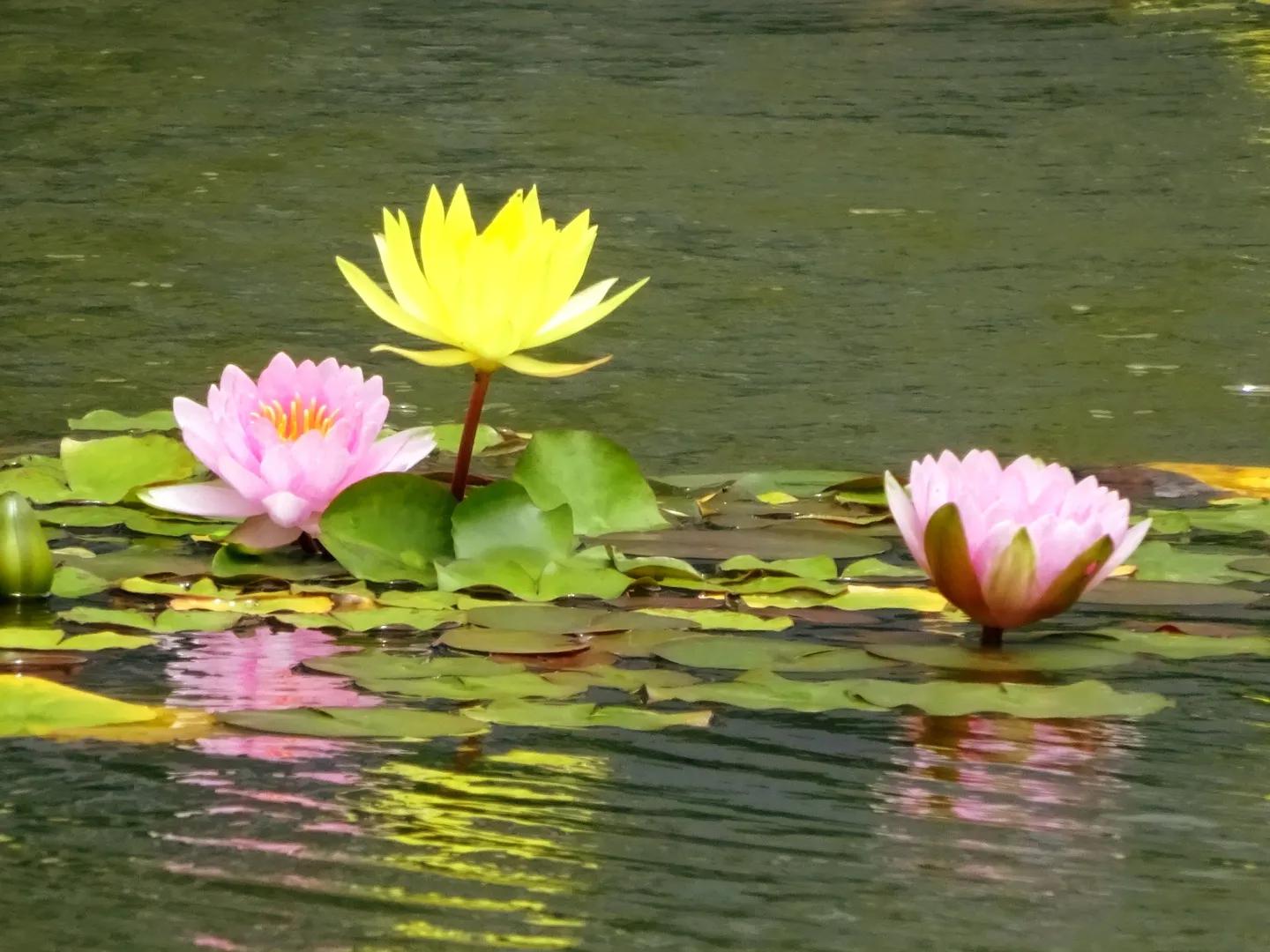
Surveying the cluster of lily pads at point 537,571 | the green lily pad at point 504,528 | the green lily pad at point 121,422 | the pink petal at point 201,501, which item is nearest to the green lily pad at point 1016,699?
the cluster of lily pads at point 537,571

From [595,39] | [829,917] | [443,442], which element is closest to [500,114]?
[595,39]

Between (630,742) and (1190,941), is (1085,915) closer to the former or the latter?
(1190,941)

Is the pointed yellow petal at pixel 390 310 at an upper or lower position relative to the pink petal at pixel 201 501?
upper

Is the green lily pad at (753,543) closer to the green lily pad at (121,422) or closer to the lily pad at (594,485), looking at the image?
the lily pad at (594,485)

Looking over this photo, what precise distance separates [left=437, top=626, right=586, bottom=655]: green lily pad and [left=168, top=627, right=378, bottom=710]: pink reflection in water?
0.08 metres

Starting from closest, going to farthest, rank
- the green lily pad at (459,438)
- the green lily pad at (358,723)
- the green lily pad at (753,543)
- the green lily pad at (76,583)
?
the green lily pad at (358,723)
the green lily pad at (76,583)
the green lily pad at (753,543)
the green lily pad at (459,438)

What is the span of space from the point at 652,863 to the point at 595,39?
408 centimetres

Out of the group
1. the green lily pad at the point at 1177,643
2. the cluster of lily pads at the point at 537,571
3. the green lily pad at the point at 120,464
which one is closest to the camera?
the cluster of lily pads at the point at 537,571

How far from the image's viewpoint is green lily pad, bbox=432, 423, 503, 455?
2219 mm

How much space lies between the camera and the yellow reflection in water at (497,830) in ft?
3.46

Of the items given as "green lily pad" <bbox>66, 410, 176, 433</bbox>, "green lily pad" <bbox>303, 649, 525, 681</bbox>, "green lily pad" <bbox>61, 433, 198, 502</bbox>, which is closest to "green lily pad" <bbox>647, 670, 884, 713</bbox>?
"green lily pad" <bbox>303, 649, 525, 681</bbox>

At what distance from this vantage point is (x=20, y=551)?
1693mm

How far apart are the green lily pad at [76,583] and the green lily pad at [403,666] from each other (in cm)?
26

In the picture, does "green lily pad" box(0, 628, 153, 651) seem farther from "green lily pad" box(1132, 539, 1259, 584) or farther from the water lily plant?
"green lily pad" box(1132, 539, 1259, 584)
